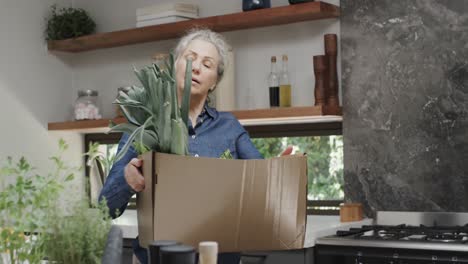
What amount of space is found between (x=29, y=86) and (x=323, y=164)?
1.79m

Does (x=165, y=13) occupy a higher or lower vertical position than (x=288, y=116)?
higher

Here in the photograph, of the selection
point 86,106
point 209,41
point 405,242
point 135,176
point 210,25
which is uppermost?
point 210,25

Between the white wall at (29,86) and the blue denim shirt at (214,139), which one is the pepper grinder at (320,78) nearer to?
the blue denim shirt at (214,139)

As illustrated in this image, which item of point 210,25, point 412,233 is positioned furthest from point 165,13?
point 412,233

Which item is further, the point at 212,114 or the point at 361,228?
the point at 361,228

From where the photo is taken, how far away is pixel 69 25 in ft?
15.0

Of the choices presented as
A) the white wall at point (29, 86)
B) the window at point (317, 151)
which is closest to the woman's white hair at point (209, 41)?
the window at point (317, 151)

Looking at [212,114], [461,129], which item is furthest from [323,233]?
[212,114]

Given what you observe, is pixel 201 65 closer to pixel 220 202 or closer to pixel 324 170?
pixel 220 202

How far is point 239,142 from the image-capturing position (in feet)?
7.73

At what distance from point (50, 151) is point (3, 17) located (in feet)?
2.75

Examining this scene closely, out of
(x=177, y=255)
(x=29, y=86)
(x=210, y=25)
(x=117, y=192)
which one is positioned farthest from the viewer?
(x=29, y=86)

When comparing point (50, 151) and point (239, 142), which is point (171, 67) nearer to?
point (239, 142)

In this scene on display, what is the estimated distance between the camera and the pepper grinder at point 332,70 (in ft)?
12.1
